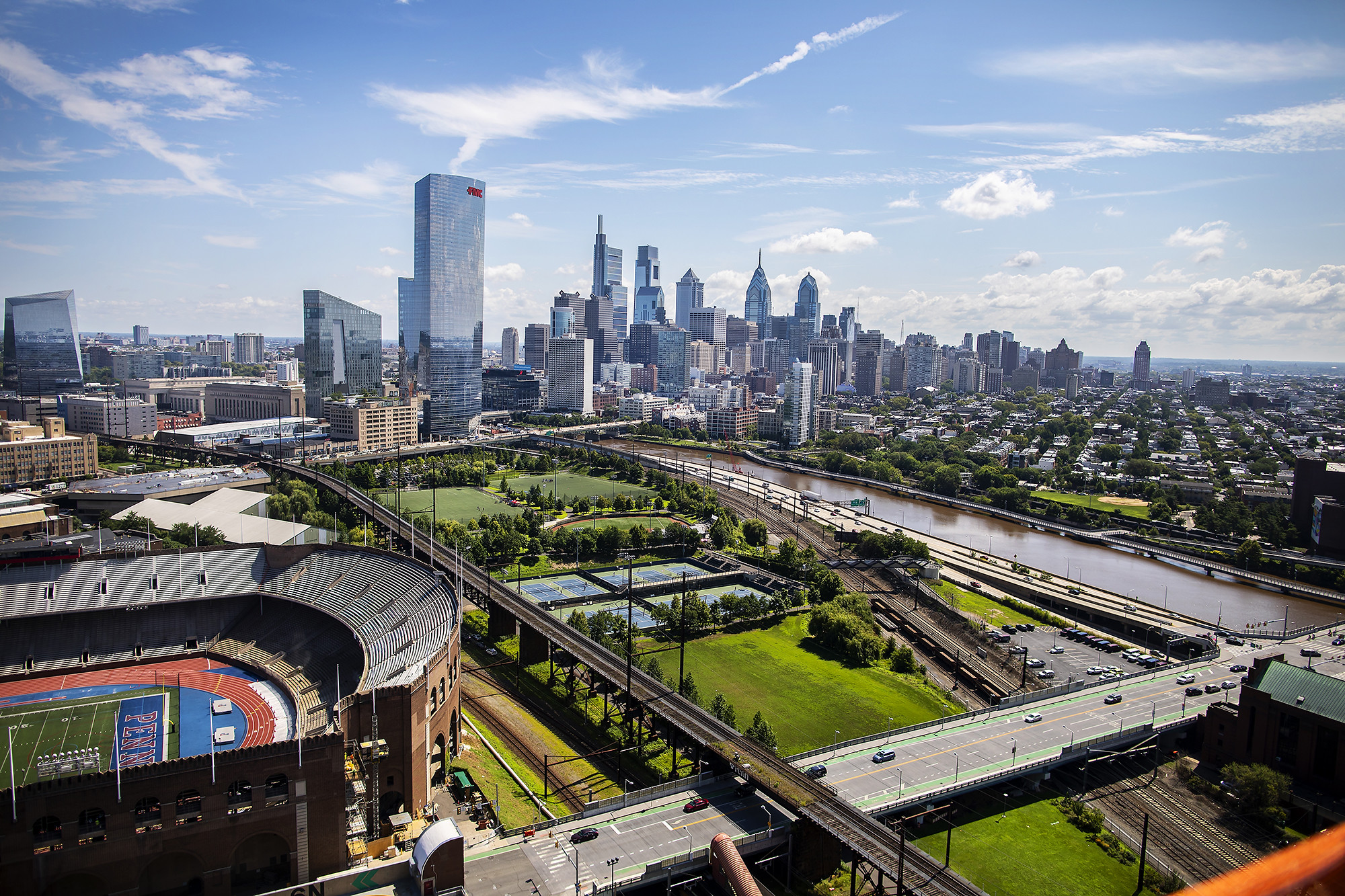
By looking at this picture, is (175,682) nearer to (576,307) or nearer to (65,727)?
(65,727)

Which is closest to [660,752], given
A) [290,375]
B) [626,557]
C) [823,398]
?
[626,557]

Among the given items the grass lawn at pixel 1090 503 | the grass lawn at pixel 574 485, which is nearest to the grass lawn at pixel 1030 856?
the grass lawn at pixel 574 485

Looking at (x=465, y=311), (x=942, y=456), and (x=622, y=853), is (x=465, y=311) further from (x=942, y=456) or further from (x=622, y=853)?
(x=622, y=853)

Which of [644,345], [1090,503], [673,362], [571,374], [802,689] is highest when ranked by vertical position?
[644,345]

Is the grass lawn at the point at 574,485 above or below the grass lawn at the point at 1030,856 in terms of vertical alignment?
above

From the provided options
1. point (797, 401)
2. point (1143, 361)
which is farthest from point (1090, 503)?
point (1143, 361)

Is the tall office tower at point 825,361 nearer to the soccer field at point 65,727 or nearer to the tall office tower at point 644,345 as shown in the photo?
the tall office tower at point 644,345
